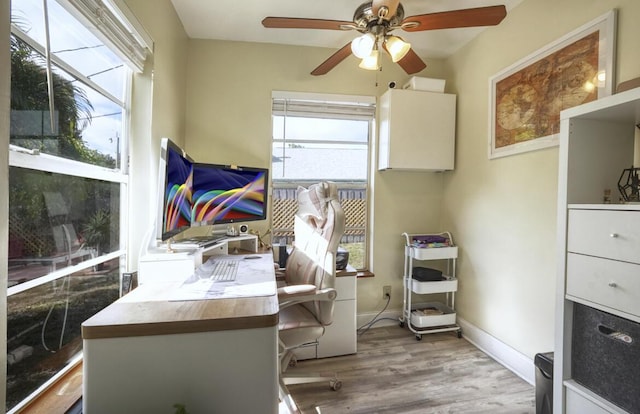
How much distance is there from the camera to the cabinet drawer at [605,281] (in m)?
1.04

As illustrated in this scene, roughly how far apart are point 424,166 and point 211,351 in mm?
2345

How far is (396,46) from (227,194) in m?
1.49

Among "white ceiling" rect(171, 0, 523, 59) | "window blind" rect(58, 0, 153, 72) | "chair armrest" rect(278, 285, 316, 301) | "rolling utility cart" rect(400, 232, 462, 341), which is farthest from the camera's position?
"rolling utility cart" rect(400, 232, 462, 341)

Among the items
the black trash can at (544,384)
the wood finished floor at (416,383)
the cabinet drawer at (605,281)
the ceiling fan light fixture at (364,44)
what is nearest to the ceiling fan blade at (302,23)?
the ceiling fan light fixture at (364,44)

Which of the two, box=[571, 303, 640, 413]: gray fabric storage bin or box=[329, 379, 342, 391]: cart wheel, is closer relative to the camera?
box=[571, 303, 640, 413]: gray fabric storage bin

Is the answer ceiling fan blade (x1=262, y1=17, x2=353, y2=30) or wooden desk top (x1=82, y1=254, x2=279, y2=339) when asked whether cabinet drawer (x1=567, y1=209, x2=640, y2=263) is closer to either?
wooden desk top (x1=82, y1=254, x2=279, y2=339)

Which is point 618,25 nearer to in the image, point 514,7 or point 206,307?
point 514,7

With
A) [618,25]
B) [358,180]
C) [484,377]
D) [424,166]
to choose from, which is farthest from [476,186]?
[484,377]

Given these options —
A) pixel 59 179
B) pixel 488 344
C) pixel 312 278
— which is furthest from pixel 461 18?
pixel 488 344

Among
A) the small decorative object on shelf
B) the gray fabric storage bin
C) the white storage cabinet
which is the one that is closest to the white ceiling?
the white storage cabinet

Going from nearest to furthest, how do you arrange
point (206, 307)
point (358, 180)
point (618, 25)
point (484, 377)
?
point (206, 307) < point (618, 25) < point (484, 377) < point (358, 180)

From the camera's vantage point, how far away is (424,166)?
2.63 metres

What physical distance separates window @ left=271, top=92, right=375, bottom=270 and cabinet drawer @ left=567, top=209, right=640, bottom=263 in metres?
1.74

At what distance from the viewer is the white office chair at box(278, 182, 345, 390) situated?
1538 mm
